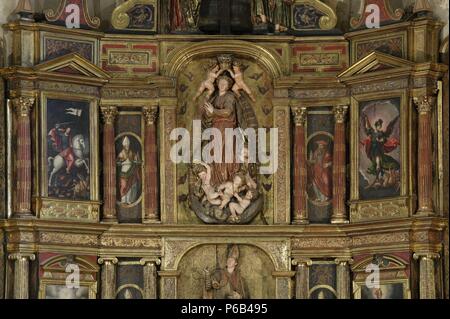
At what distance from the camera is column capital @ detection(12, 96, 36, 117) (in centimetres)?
4988

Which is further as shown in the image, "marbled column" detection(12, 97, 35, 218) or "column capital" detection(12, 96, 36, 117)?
"column capital" detection(12, 96, 36, 117)

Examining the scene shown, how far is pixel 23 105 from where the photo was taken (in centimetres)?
4988

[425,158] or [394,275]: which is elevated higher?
[425,158]

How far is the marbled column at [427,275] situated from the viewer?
161 ft

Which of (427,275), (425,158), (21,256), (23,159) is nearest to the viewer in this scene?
(427,275)

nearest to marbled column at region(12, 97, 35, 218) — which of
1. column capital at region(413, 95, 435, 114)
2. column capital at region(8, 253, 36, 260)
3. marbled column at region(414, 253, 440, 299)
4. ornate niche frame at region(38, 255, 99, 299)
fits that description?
column capital at region(8, 253, 36, 260)

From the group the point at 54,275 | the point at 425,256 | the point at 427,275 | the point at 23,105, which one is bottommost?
the point at 427,275

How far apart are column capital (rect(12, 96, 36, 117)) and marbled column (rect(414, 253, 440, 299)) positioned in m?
7.49

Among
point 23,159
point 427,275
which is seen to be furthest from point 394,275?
point 23,159

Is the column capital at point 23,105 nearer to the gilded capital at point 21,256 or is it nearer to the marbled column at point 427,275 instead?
the gilded capital at point 21,256

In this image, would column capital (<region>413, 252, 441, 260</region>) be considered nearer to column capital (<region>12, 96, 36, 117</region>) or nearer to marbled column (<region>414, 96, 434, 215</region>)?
marbled column (<region>414, 96, 434, 215</region>)

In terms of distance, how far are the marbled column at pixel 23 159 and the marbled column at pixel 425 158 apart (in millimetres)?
7055

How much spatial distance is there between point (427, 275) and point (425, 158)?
2128 millimetres

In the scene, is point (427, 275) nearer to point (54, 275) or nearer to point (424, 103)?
point (424, 103)
